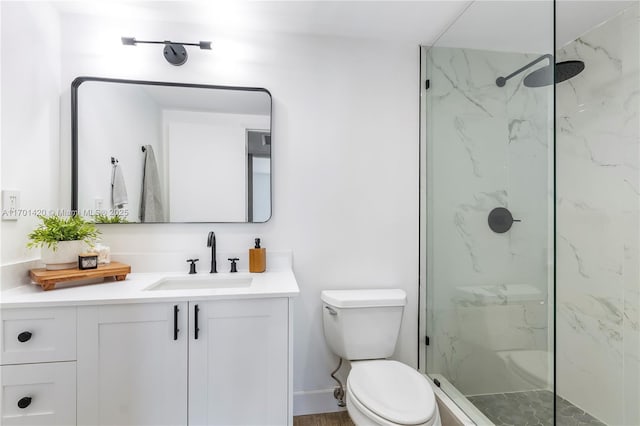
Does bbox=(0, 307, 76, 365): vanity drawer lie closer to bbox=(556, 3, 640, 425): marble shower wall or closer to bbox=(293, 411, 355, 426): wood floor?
bbox=(293, 411, 355, 426): wood floor

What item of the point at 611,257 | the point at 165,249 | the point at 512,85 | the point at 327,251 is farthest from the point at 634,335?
the point at 165,249

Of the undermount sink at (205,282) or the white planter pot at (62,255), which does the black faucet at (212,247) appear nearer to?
the undermount sink at (205,282)

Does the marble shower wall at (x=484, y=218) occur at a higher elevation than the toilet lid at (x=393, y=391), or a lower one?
higher

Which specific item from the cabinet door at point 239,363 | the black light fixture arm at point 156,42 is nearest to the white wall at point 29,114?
the black light fixture arm at point 156,42

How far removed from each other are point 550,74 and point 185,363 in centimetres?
185

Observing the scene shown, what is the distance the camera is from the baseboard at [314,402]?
175cm

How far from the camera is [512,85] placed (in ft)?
4.45

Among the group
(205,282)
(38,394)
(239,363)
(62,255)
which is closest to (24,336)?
(38,394)

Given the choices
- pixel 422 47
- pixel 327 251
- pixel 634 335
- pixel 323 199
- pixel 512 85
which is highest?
pixel 422 47

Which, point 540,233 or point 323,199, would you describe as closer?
point 540,233

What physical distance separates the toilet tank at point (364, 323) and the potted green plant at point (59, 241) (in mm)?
1260

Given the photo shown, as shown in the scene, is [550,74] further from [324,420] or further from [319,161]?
[324,420]

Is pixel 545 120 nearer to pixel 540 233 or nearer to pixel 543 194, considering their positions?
pixel 543 194

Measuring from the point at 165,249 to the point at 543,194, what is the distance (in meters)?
1.86
